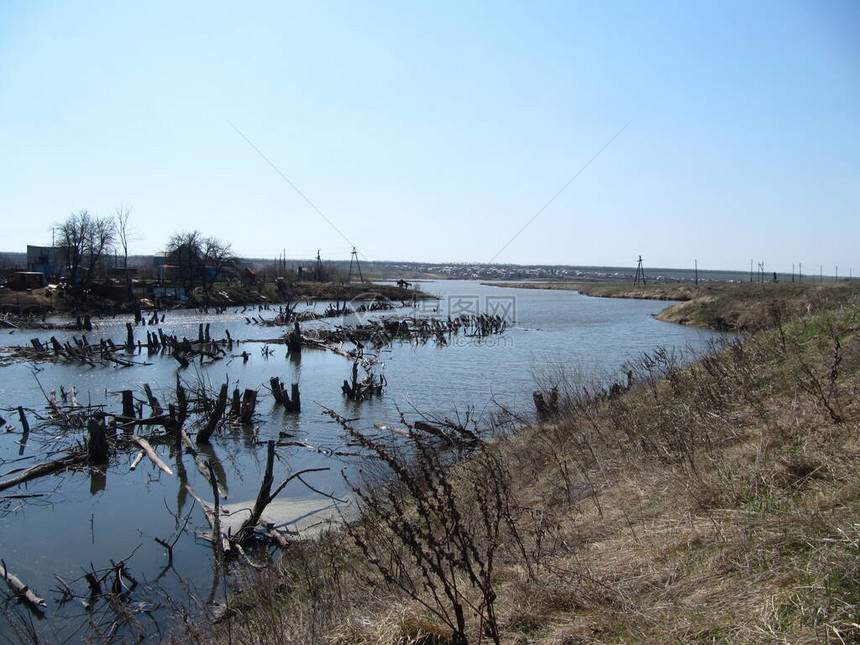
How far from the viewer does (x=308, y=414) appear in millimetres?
15445

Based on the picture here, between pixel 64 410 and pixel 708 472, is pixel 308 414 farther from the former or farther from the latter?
pixel 708 472

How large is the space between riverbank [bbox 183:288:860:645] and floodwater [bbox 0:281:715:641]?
68.1 inches

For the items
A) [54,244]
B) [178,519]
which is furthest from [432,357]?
[54,244]

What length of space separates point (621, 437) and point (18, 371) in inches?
901

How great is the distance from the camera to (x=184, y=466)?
37.4 feet

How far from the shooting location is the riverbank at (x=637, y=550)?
120 inches

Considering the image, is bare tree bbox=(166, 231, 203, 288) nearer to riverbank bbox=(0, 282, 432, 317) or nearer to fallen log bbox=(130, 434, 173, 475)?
riverbank bbox=(0, 282, 432, 317)

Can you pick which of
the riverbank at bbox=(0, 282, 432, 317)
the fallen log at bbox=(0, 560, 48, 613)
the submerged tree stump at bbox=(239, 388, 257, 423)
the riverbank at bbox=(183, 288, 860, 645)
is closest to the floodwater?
the fallen log at bbox=(0, 560, 48, 613)

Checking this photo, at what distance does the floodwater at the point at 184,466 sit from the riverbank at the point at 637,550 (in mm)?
1729

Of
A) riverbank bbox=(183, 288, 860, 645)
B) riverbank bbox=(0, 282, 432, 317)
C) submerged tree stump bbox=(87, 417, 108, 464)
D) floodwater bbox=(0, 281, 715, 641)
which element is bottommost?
floodwater bbox=(0, 281, 715, 641)

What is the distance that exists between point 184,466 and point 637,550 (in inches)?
375

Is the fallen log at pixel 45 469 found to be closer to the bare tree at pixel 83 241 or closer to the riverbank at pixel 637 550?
the riverbank at pixel 637 550

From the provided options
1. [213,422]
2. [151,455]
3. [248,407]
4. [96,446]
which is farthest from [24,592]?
[248,407]

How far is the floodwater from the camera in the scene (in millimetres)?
6863
